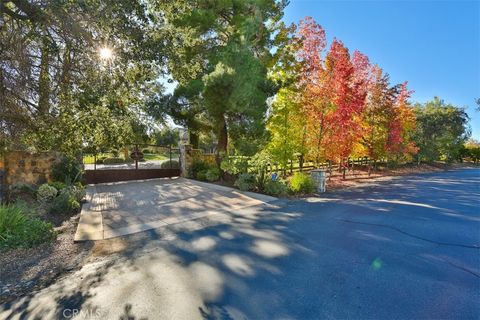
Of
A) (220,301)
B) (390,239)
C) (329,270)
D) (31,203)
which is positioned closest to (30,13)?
(31,203)

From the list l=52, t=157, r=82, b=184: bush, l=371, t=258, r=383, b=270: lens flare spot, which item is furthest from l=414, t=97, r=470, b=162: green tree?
l=52, t=157, r=82, b=184: bush

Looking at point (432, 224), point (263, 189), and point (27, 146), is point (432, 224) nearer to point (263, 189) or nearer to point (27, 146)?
point (263, 189)

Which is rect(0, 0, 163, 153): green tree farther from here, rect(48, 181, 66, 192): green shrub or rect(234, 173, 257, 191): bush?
rect(234, 173, 257, 191): bush

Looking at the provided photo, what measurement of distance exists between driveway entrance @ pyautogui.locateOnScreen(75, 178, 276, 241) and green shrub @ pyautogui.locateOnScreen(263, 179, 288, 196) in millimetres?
535

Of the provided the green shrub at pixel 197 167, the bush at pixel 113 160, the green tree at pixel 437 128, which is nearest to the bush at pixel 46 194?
the green shrub at pixel 197 167

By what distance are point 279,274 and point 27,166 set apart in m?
8.26

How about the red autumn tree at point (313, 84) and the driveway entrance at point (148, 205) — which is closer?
the driveway entrance at point (148, 205)

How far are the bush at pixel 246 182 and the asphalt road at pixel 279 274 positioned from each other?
371 centimetres

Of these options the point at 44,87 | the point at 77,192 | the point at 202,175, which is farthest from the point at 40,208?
the point at 202,175

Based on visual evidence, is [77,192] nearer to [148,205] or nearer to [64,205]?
[64,205]

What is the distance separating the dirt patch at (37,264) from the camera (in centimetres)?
322

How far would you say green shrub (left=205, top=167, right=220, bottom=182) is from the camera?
11.4 meters

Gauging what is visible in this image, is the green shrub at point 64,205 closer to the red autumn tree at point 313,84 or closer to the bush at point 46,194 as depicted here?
the bush at point 46,194

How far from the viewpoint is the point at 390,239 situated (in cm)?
462
